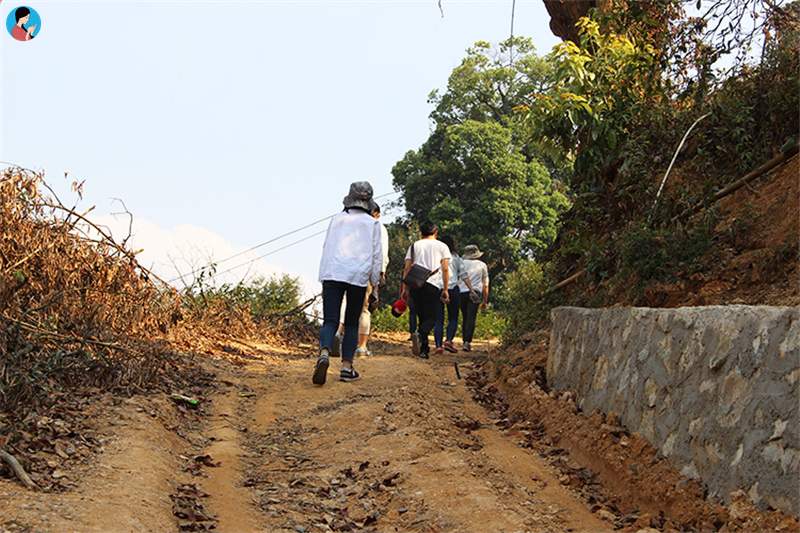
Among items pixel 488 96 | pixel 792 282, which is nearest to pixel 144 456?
pixel 792 282

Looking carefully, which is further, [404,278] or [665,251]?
[404,278]

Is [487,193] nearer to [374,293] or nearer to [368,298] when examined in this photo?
[368,298]

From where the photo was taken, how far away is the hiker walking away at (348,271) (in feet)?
29.4

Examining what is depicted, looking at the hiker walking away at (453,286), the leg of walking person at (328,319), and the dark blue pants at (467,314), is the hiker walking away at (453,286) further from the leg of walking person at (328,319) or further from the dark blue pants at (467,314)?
the leg of walking person at (328,319)

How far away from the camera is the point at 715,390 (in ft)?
15.9

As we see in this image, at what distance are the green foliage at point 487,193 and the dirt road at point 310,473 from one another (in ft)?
93.4

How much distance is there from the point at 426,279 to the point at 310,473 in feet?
21.2

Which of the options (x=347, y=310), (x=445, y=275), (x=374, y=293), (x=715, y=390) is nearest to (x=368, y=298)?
(x=374, y=293)

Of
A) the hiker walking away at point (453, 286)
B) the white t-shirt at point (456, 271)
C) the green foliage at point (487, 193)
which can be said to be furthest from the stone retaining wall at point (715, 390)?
the green foliage at point (487, 193)

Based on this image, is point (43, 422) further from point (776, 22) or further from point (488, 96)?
point (488, 96)

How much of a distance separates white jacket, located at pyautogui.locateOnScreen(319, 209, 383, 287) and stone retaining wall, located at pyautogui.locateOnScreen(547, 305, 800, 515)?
288cm

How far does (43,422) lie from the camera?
5902 mm

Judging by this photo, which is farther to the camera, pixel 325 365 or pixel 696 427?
pixel 325 365

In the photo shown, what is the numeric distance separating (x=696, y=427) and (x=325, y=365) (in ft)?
14.1
